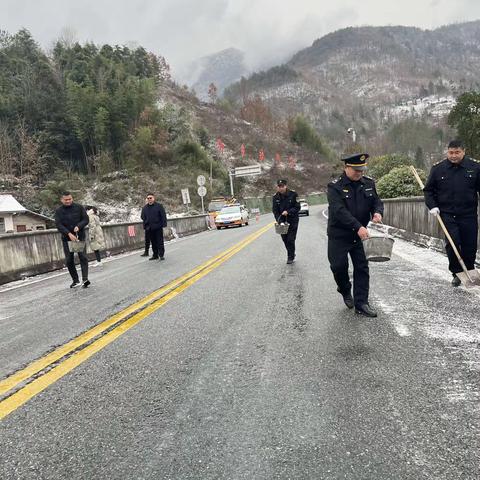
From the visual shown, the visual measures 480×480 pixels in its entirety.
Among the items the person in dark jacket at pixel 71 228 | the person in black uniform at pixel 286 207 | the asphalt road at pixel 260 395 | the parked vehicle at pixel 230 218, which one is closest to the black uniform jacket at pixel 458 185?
the asphalt road at pixel 260 395

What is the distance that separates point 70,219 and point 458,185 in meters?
6.87

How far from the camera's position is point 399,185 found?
21.6m

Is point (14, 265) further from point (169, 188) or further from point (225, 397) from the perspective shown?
point (169, 188)

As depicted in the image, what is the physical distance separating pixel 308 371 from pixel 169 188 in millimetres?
59636

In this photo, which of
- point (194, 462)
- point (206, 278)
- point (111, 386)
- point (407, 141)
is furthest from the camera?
point (407, 141)

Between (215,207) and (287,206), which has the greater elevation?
(287,206)

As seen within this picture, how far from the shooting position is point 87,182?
61.5 metres

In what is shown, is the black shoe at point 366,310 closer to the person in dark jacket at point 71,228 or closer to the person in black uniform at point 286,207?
the person in black uniform at point 286,207

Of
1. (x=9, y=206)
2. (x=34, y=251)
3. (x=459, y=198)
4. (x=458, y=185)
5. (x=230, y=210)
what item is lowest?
(x=230, y=210)

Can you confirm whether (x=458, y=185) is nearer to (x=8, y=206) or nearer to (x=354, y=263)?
(x=354, y=263)

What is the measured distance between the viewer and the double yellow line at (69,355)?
353 cm

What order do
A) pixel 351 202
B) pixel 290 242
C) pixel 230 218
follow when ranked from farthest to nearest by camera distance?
1. pixel 230 218
2. pixel 290 242
3. pixel 351 202

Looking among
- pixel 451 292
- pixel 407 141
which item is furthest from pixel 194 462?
pixel 407 141

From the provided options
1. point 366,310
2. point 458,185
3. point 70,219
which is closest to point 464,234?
point 458,185
